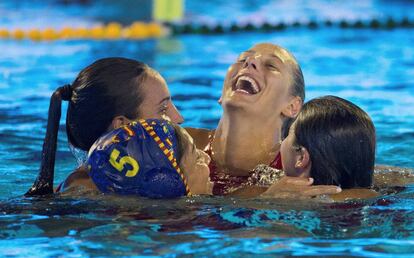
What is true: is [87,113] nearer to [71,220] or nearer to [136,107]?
[136,107]

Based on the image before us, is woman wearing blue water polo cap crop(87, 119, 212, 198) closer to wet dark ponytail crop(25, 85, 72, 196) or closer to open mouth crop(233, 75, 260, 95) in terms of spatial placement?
wet dark ponytail crop(25, 85, 72, 196)

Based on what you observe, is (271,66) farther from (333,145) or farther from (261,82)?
(333,145)

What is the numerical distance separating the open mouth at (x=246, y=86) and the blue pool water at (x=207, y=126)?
2.29 ft

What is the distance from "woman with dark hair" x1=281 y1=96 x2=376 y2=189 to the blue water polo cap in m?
0.57

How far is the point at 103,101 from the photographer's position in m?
3.81

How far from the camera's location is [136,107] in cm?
388

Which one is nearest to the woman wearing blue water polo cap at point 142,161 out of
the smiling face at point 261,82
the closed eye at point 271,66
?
the smiling face at point 261,82

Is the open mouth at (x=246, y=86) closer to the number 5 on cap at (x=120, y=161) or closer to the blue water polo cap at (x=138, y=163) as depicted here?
the blue water polo cap at (x=138, y=163)

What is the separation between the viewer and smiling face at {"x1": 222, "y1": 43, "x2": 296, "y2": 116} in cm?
414

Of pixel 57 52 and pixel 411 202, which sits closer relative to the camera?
pixel 411 202

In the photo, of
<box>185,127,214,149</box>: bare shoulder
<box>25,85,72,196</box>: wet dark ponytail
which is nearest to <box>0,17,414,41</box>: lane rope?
<box>185,127,214,149</box>: bare shoulder

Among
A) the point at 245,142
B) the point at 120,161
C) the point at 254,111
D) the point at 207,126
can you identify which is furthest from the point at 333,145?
the point at 207,126

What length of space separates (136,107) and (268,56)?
79 centimetres

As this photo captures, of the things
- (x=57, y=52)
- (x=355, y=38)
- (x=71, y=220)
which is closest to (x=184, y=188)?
(x=71, y=220)
